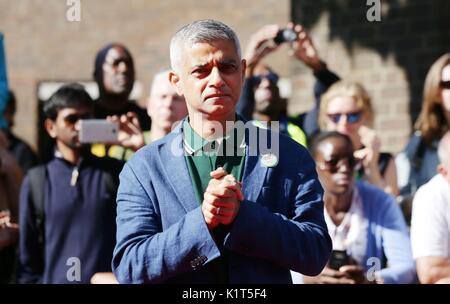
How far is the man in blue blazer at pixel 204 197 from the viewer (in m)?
3.32

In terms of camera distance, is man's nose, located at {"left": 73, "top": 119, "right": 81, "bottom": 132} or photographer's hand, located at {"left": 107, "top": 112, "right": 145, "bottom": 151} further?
man's nose, located at {"left": 73, "top": 119, "right": 81, "bottom": 132}

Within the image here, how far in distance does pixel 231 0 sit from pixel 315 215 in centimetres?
788

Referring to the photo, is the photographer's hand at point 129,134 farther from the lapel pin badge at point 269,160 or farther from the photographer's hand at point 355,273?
the lapel pin badge at point 269,160

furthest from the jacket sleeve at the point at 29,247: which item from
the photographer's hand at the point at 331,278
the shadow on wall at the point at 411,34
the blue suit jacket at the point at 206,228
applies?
the shadow on wall at the point at 411,34

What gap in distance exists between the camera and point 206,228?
330cm

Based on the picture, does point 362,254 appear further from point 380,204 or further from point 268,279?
point 268,279

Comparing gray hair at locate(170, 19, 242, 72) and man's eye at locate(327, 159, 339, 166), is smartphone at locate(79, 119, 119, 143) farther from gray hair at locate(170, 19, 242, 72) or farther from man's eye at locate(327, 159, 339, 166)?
gray hair at locate(170, 19, 242, 72)

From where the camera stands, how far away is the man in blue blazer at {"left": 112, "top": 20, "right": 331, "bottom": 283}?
3320mm

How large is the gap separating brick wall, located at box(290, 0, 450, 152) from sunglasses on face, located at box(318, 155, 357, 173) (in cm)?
343

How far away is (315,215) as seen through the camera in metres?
3.46

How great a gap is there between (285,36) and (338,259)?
1927mm

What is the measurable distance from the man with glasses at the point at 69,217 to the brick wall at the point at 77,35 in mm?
5047

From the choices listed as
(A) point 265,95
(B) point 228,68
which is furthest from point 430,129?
(B) point 228,68

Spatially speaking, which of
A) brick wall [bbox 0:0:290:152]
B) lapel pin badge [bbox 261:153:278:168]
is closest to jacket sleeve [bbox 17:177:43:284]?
lapel pin badge [bbox 261:153:278:168]
